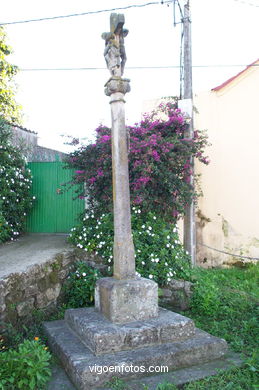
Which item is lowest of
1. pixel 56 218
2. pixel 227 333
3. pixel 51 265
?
pixel 227 333

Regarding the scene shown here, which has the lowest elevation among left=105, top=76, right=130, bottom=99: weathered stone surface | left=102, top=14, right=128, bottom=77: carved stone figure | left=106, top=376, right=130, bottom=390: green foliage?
left=106, top=376, right=130, bottom=390: green foliage

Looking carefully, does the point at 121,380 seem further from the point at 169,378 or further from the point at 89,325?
the point at 89,325

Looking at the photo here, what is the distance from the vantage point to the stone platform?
2.96m

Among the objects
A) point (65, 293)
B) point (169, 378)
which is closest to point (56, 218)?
point (65, 293)

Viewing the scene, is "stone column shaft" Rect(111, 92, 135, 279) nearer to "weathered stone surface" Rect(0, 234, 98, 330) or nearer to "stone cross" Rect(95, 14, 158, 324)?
"stone cross" Rect(95, 14, 158, 324)

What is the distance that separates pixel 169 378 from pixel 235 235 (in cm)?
481

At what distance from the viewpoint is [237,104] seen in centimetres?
731

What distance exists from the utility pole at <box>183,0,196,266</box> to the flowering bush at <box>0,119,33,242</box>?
10.5 feet

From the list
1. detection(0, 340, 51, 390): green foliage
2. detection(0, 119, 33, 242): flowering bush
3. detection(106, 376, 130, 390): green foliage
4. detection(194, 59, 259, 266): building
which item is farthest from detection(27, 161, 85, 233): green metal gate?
detection(106, 376, 130, 390): green foliage

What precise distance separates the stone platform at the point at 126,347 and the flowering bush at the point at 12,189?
3074 millimetres

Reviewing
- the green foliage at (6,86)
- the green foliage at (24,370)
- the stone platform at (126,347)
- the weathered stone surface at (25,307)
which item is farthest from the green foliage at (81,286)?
the green foliage at (6,86)

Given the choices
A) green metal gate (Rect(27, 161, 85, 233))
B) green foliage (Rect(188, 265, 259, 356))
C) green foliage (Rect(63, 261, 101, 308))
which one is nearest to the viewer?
green foliage (Rect(188, 265, 259, 356))

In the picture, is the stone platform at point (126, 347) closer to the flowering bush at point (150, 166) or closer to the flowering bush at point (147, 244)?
the flowering bush at point (147, 244)

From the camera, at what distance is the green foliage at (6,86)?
11.4 metres
